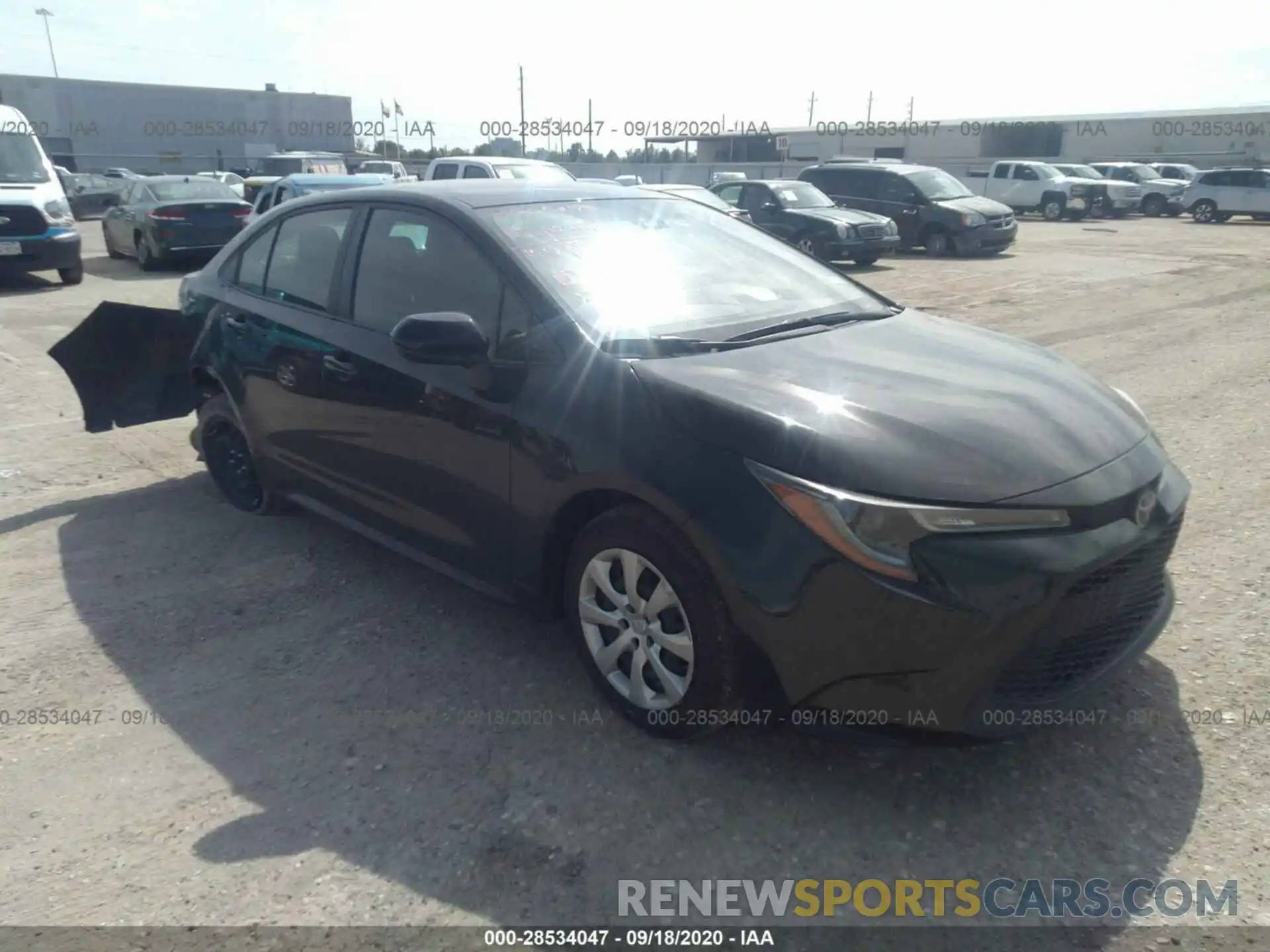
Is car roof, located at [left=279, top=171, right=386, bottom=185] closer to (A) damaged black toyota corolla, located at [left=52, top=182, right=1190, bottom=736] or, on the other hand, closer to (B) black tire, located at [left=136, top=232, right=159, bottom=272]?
(B) black tire, located at [left=136, top=232, right=159, bottom=272]

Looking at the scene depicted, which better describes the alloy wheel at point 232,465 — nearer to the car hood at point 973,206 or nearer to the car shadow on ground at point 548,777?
the car shadow on ground at point 548,777

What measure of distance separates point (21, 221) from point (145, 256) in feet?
10.9

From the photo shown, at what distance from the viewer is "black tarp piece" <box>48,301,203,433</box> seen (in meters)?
5.13

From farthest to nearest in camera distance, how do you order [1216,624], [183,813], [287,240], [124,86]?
[124,86], [287,240], [1216,624], [183,813]

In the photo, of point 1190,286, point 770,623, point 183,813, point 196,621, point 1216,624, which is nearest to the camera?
point 770,623

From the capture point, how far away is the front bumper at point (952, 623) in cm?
243

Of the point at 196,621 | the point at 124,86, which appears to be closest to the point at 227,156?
the point at 124,86

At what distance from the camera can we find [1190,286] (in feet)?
44.2

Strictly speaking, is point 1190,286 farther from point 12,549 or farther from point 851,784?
point 12,549

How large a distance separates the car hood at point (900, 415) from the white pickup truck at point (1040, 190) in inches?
1211

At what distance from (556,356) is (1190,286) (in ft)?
43.8

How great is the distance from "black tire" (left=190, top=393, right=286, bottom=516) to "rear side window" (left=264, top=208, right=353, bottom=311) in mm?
756

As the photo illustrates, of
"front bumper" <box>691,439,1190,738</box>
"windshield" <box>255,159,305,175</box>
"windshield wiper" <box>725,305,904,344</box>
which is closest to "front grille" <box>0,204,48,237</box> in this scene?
"windshield wiper" <box>725,305,904,344</box>

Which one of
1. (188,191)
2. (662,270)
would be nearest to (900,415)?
(662,270)
